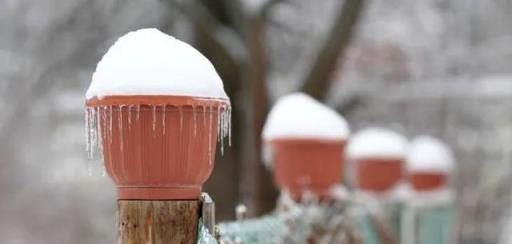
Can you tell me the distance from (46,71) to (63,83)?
0.42 meters

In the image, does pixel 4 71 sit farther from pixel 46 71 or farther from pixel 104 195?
pixel 104 195

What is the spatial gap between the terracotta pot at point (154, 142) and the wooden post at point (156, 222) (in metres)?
0.03

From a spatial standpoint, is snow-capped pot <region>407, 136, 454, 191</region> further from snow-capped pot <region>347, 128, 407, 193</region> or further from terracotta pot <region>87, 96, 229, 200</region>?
terracotta pot <region>87, 96, 229, 200</region>

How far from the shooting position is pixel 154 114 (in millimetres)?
2938

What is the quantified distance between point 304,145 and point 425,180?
13.4ft

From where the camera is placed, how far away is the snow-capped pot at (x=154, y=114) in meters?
2.94

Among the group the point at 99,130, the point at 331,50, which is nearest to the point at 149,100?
the point at 99,130

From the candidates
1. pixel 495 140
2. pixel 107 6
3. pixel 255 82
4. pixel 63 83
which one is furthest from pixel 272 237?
pixel 495 140

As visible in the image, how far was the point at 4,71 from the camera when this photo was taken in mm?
10828

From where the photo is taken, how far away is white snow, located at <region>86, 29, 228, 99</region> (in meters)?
2.93

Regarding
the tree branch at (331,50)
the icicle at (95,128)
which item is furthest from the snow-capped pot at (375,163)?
the icicle at (95,128)

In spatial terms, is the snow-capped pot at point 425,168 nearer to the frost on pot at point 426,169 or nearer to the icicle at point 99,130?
the frost on pot at point 426,169

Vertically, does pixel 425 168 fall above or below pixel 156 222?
below

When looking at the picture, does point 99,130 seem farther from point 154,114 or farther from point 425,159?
point 425,159
